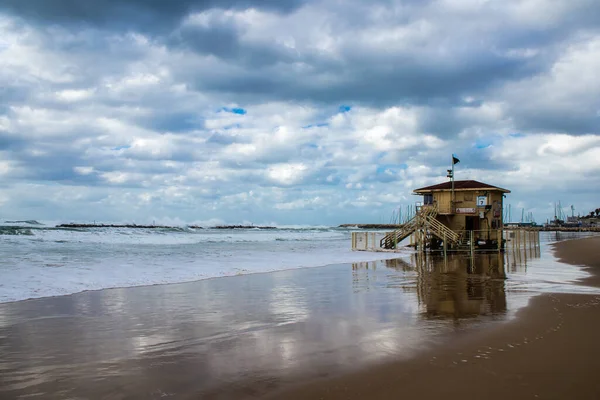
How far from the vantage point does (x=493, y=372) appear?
5.26 m

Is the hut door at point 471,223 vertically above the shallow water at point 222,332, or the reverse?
the hut door at point 471,223

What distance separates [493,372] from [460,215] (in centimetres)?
3223

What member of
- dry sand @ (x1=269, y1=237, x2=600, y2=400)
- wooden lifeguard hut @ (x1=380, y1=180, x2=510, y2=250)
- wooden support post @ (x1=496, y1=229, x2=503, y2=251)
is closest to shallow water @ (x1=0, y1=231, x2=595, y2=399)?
dry sand @ (x1=269, y1=237, x2=600, y2=400)

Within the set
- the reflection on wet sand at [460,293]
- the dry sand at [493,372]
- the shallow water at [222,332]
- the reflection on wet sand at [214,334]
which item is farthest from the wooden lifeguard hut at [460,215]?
the dry sand at [493,372]

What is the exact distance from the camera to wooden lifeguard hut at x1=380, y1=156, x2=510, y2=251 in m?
33.9

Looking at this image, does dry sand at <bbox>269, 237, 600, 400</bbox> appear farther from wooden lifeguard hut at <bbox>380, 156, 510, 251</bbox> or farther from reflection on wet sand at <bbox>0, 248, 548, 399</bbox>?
wooden lifeguard hut at <bbox>380, 156, 510, 251</bbox>

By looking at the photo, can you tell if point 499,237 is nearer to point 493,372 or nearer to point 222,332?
point 222,332

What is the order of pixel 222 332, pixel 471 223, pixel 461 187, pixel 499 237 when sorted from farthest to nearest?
pixel 471 223, pixel 461 187, pixel 499 237, pixel 222 332

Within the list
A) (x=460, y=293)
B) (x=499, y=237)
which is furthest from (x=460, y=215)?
(x=460, y=293)

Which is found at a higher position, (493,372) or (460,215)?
(460,215)

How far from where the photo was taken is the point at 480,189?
113 feet

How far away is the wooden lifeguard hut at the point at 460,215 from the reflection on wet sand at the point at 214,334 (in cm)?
2141

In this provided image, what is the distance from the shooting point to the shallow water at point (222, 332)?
17.1 ft

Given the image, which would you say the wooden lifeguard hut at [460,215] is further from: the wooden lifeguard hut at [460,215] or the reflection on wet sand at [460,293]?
the reflection on wet sand at [460,293]
